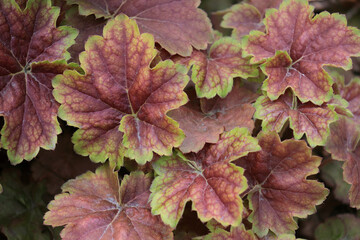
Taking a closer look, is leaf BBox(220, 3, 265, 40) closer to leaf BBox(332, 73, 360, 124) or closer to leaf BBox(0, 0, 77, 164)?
leaf BBox(332, 73, 360, 124)

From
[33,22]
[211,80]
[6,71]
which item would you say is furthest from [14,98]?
[211,80]

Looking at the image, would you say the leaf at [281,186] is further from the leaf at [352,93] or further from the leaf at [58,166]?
the leaf at [58,166]

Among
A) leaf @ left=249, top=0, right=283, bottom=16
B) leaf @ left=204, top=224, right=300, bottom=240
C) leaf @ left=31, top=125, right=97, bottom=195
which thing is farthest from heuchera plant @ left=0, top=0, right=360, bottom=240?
leaf @ left=249, top=0, right=283, bottom=16

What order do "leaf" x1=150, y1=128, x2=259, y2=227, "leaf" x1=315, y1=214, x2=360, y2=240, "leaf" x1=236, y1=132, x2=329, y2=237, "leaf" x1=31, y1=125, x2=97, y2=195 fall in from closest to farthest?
"leaf" x1=150, y1=128, x2=259, y2=227, "leaf" x1=236, y1=132, x2=329, y2=237, "leaf" x1=31, y1=125, x2=97, y2=195, "leaf" x1=315, y1=214, x2=360, y2=240

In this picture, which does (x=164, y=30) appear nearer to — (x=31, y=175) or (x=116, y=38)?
(x=116, y=38)

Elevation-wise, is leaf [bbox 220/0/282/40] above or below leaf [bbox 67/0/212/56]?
below

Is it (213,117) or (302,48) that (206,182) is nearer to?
(213,117)

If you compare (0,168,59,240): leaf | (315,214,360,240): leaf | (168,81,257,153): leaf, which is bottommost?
(315,214,360,240): leaf
